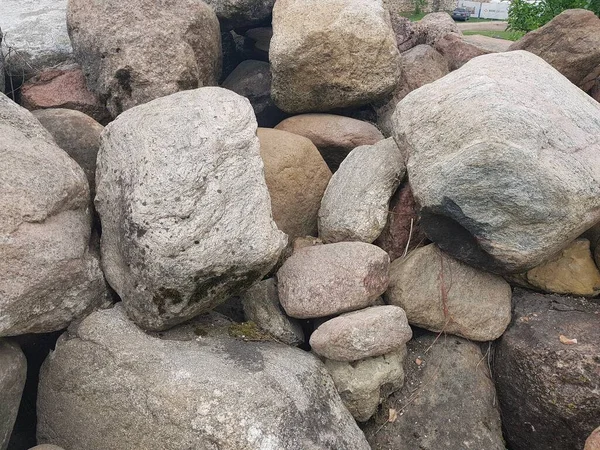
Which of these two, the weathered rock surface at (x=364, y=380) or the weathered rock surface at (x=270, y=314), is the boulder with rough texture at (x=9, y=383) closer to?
the weathered rock surface at (x=270, y=314)

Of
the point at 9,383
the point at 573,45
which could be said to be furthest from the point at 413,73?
the point at 9,383

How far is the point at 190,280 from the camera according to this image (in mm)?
2656

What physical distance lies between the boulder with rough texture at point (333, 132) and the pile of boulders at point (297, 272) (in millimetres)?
338

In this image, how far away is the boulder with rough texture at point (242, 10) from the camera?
436 cm

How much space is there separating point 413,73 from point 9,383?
11.5ft

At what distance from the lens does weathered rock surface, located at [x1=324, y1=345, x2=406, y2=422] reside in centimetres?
297

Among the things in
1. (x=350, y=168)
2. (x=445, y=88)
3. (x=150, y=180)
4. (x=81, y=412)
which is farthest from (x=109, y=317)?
(x=445, y=88)

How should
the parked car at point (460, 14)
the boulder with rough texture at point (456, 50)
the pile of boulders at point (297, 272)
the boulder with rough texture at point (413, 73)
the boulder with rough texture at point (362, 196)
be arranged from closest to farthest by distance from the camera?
the pile of boulders at point (297, 272), the boulder with rough texture at point (362, 196), the boulder with rough texture at point (413, 73), the boulder with rough texture at point (456, 50), the parked car at point (460, 14)

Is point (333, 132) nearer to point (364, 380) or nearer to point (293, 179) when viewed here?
point (293, 179)

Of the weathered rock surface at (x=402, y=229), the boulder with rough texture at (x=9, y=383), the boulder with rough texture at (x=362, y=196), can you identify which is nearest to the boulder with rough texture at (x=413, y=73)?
the boulder with rough texture at (x=362, y=196)

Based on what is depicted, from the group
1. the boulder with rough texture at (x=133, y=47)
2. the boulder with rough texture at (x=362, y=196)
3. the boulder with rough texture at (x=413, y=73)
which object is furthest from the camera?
the boulder with rough texture at (x=413, y=73)

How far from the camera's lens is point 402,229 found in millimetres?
3439

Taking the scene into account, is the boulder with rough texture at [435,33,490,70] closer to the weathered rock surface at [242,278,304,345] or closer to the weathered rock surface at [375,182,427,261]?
the weathered rock surface at [375,182,427,261]

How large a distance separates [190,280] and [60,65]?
2.54 meters
